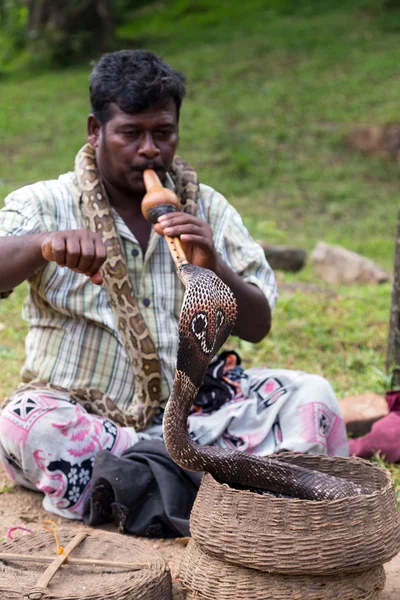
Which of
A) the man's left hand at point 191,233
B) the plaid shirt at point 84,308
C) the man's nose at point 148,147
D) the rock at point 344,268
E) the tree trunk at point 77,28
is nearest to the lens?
the man's left hand at point 191,233

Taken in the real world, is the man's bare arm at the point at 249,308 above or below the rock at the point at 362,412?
above

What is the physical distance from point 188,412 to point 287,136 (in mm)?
10304

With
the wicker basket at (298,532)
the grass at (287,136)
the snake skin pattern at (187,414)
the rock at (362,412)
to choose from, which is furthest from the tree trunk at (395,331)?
the wicker basket at (298,532)

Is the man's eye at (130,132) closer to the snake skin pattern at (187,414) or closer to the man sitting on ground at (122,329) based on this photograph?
the man sitting on ground at (122,329)

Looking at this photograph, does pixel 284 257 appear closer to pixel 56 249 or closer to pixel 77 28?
pixel 56 249

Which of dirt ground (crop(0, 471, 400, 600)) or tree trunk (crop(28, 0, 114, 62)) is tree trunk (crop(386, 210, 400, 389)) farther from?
tree trunk (crop(28, 0, 114, 62))

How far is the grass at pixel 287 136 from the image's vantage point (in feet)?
19.6

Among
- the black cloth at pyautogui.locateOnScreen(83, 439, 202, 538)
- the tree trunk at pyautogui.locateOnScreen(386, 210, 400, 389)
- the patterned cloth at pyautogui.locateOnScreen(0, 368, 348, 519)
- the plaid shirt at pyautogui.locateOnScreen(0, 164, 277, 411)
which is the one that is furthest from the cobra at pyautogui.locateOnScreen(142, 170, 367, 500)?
the tree trunk at pyautogui.locateOnScreen(386, 210, 400, 389)

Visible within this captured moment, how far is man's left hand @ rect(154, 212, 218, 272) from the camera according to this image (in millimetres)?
3006

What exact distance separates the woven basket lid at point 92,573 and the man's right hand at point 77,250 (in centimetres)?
86

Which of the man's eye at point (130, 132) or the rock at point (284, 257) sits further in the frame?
the rock at point (284, 257)

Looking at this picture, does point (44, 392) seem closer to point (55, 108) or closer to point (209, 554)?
point (209, 554)

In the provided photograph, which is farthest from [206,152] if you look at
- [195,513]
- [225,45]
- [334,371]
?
[195,513]

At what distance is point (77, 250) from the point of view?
279cm
